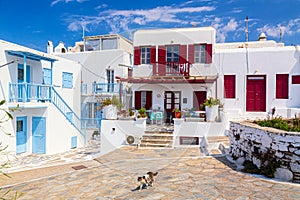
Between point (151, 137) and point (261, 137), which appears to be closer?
point (261, 137)

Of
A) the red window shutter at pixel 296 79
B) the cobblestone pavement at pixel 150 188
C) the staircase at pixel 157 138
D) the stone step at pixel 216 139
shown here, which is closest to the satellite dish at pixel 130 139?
the staircase at pixel 157 138

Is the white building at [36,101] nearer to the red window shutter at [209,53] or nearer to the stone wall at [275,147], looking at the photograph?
the red window shutter at [209,53]

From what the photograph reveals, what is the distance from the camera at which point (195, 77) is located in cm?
1507

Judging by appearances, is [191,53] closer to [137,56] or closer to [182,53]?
[182,53]

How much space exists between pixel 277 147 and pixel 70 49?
2419 centimetres

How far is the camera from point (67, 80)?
17125mm

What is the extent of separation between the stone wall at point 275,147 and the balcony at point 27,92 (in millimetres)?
10544

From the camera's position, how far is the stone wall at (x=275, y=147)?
5.41 metres

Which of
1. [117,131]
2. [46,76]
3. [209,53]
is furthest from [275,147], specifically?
[46,76]

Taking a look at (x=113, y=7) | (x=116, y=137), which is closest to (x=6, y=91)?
(x=116, y=137)

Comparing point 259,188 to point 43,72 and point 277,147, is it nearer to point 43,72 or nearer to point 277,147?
point 277,147

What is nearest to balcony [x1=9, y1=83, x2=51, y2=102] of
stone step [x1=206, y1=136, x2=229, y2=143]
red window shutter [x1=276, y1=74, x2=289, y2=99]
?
stone step [x1=206, y1=136, x2=229, y2=143]

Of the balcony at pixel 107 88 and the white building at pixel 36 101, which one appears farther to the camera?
the balcony at pixel 107 88

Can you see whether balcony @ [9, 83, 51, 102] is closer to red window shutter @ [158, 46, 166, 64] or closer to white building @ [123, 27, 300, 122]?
white building @ [123, 27, 300, 122]
